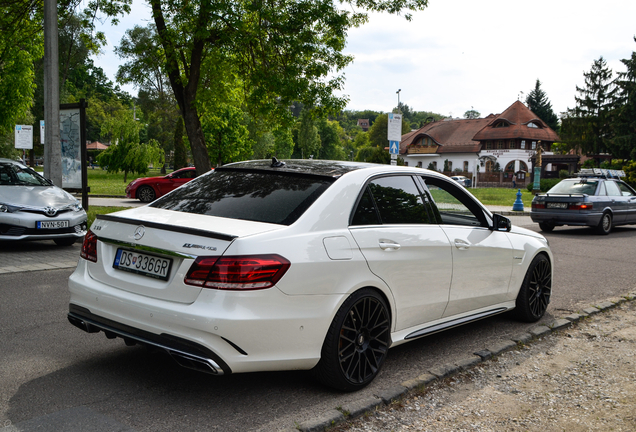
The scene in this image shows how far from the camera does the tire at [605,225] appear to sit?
53.8ft

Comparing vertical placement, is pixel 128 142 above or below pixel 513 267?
above

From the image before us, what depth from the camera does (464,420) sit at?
147 inches

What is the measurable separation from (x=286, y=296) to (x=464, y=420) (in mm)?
1376

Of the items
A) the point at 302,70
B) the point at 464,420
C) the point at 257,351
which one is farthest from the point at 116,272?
the point at 302,70

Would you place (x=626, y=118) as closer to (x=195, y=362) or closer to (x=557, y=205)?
(x=557, y=205)

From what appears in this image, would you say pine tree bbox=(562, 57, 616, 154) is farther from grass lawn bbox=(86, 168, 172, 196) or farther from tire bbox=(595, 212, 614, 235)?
tire bbox=(595, 212, 614, 235)

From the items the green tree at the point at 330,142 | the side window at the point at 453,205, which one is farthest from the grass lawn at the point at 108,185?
the green tree at the point at 330,142

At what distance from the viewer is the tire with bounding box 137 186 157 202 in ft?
84.8

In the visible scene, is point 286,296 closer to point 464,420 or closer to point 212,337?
point 212,337

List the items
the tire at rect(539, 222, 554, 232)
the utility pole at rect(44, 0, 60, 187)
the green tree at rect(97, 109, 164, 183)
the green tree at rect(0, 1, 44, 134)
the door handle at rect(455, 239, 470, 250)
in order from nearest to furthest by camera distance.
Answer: the door handle at rect(455, 239, 470, 250), the utility pole at rect(44, 0, 60, 187), the tire at rect(539, 222, 554, 232), the green tree at rect(0, 1, 44, 134), the green tree at rect(97, 109, 164, 183)

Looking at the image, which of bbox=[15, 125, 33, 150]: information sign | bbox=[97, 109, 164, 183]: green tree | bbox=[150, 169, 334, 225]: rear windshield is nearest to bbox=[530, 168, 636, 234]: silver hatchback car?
bbox=[150, 169, 334, 225]: rear windshield

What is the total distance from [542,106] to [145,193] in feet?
315

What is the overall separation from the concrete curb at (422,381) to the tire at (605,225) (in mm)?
10927

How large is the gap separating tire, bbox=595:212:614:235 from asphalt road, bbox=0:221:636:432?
11.3m
